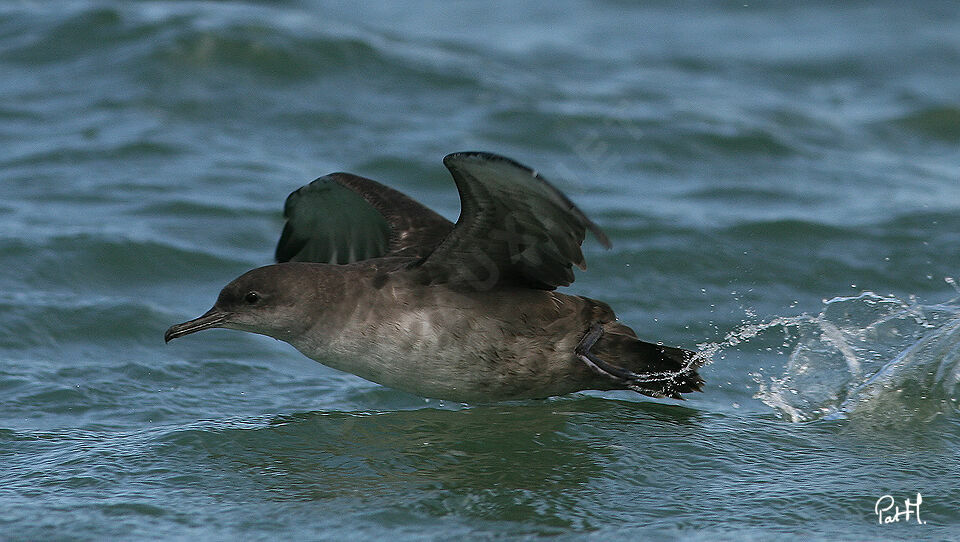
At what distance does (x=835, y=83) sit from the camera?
1301 centimetres

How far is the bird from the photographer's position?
563cm

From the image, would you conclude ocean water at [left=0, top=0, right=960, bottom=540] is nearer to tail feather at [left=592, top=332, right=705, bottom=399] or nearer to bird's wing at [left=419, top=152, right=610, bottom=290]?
tail feather at [left=592, top=332, right=705, bottom=399]

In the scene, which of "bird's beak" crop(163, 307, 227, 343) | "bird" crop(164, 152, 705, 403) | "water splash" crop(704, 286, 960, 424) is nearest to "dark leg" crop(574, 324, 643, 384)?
"bird" crop(164, 152, 705, 403)

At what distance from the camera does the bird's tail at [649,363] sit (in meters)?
5.85

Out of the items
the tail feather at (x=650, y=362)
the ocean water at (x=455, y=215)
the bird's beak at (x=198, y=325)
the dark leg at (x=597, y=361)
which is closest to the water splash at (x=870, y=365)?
the ocean water at (x=455, y=215)

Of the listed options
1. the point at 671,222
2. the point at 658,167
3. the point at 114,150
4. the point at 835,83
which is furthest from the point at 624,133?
the point at 114,150

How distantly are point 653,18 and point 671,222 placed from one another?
7.05 metres

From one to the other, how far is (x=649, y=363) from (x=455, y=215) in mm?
3675

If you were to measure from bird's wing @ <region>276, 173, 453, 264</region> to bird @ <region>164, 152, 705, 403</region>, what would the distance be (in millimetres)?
412

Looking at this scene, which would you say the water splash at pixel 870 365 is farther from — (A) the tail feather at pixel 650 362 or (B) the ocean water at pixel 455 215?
(A) the tail feather at pixel 650 362

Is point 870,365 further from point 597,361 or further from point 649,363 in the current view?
point 597,361

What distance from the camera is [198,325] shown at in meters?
5.79

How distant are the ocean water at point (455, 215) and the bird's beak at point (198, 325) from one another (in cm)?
46
